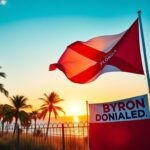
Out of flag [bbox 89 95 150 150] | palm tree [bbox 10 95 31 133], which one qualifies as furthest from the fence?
palm tree [bbox 10 95 31 133]

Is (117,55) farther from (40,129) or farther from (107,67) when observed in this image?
(40,129)

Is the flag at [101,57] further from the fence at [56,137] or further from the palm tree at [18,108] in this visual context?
the palm tree at [18,108]

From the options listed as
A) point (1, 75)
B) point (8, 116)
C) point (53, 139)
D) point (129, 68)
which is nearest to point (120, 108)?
point (129, 68)

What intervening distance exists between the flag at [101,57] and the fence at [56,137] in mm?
2218

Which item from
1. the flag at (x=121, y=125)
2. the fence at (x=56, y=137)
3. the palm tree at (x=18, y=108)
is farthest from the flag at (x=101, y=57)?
the palm tree at (x=18, y=108)

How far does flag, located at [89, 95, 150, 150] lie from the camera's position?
5.55 m

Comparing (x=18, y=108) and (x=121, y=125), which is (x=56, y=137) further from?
(x=18, y=108)

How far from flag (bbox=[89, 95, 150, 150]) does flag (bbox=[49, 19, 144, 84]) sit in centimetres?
76

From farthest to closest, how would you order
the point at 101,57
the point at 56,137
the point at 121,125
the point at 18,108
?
the point at 18,108 → the point at 56,137 → the point at 101,57 → the point at 121,125

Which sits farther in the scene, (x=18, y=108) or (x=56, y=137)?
(x=18, y=108)

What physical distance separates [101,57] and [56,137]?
485 cm

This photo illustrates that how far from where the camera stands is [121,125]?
5945mm

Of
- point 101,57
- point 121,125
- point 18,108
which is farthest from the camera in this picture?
point 18,108

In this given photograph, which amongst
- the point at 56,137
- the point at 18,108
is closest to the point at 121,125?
the point at 56,137
